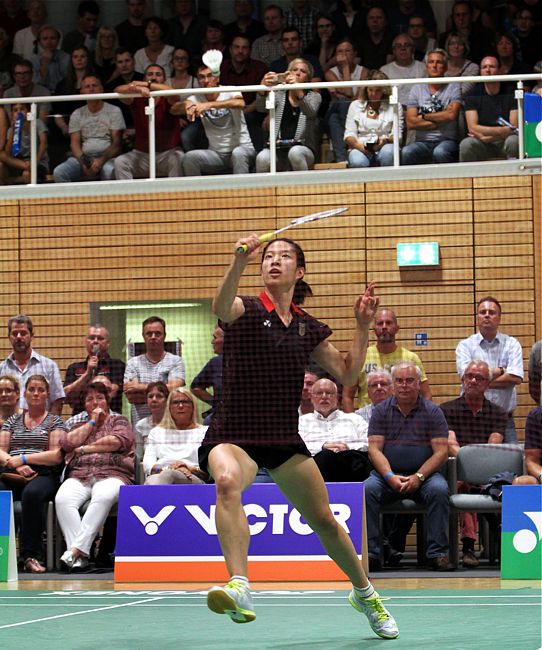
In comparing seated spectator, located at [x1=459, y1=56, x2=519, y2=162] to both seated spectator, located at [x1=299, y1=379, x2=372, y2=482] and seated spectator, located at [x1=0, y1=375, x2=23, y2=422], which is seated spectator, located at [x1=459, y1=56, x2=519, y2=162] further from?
seated spectator, located at [x1=0, y1=375, x2=23, y2=422]

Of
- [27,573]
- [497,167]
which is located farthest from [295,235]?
[27,573]

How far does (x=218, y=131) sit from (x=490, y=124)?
2.99m

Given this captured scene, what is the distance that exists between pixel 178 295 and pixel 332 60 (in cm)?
335

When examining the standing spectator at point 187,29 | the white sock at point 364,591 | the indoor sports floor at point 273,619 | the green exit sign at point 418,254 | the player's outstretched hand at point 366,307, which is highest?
the standing spectator at point 187,29

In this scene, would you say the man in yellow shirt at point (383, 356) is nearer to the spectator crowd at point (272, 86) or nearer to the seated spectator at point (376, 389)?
the seated spectator at point (376, 389)

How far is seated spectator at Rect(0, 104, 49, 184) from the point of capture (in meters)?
13.8

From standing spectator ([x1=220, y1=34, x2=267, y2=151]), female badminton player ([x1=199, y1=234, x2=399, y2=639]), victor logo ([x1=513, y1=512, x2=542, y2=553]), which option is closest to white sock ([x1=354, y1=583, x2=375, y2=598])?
female badminton player ([x1=199, y1=234, x2=399, y2=639])

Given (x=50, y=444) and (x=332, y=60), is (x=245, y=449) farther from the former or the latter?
(x=332, y=60)

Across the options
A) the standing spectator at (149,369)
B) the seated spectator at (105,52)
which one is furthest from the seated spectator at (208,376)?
the seated spectator at (105,52)

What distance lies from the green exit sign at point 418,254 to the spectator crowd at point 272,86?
114 cm

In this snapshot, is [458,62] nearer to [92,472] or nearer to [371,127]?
[371,127]

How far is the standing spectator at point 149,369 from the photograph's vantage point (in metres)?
11.8

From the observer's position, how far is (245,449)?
576 cm

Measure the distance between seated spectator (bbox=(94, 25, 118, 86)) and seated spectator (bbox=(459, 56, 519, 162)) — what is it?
4.60 metres
